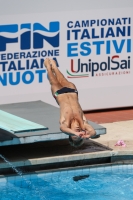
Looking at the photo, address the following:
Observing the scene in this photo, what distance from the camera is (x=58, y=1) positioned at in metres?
12.9

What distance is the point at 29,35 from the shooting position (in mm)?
12703

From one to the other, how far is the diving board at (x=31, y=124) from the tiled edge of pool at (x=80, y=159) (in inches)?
13.3

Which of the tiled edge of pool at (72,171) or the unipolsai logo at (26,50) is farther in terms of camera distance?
the unipolsai logo at (26,50)

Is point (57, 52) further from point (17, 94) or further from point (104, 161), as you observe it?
point (104, 161)

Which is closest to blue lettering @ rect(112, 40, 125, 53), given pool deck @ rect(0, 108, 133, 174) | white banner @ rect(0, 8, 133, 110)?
white banner @ rect(0, 8, 133, 110)

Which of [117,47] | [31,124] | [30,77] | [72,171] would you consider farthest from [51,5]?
[72,171]

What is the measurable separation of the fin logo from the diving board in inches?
48.8

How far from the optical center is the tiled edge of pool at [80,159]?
9.96 meters

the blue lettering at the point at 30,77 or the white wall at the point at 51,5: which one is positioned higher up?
the white wall at the point at 51,5

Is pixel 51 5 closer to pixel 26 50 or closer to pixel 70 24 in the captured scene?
pixel 70 24

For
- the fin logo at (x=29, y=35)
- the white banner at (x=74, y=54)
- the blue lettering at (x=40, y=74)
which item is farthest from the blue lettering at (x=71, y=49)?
the blue lettering at (x=40, y=74)

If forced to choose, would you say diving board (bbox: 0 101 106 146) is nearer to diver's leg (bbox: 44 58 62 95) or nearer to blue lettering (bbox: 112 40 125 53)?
diver's leg (bbox: 44 58 62 95)

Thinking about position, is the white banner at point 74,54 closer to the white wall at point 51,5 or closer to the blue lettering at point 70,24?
the blue lettering at point 70,24

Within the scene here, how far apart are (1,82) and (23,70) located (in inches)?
19.9
